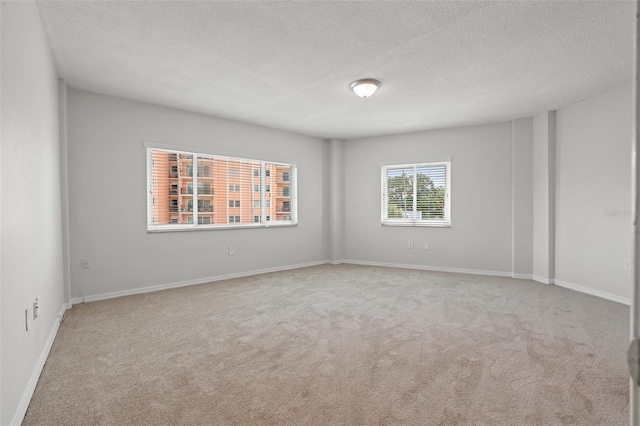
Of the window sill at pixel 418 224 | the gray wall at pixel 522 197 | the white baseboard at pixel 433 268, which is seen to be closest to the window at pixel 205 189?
the white baseboard at pixel 433 268

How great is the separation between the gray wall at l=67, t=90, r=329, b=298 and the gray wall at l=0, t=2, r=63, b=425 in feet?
3.52

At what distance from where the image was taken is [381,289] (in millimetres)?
4902

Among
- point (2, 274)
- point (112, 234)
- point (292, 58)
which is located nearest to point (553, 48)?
point (292, 58)

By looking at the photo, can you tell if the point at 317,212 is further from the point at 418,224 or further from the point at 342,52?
the point at 342,52

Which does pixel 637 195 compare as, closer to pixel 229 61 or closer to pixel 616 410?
pixel 616 410

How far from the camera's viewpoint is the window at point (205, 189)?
16.4 ft

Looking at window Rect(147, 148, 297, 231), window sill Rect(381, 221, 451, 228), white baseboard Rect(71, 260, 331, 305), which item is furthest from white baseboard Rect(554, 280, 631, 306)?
window Rect(147, 148, 297, 231)

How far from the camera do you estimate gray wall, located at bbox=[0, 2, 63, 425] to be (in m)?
1.80

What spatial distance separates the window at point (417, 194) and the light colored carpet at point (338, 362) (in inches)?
90.4

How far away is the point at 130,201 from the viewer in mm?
4695

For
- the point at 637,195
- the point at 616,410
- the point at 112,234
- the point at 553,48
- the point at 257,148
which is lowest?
the point at 616,410

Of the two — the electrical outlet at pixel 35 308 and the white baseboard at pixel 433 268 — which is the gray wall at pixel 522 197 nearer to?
the white baseboard at pixel 433 268

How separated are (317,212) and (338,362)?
4.63m

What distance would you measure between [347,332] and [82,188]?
356 centimetres
